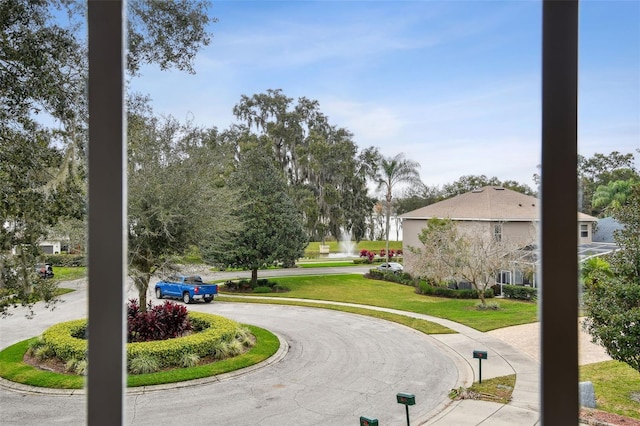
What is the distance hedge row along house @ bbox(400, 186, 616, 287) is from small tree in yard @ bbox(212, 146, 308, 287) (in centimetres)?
209

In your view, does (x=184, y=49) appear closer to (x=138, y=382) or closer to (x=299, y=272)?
(x=138, y=382)

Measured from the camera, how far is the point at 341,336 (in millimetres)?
5656

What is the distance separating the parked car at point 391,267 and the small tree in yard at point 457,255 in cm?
26

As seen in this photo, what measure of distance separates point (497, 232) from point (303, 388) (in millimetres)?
2917

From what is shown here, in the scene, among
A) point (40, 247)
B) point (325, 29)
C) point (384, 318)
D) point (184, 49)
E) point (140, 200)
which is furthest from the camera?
point (384, 318)

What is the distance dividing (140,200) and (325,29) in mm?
2883

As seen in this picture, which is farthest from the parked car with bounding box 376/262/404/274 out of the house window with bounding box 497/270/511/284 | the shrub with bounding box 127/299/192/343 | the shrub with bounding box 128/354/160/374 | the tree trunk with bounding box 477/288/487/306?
the shrub with bounding box 128/354/160/374

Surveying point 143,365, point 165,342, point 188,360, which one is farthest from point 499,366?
point 143,365

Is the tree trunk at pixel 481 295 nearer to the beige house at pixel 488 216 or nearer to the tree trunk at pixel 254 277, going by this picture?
the beige house at pixel 488 216

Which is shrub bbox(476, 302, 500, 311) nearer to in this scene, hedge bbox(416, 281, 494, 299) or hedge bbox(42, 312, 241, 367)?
hedge bbox(416, 281, 494, 299)

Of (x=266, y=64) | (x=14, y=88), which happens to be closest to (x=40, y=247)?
(x=14, y=88)

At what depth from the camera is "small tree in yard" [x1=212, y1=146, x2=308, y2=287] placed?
22.7ft

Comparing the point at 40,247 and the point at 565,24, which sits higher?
the point at 565,24

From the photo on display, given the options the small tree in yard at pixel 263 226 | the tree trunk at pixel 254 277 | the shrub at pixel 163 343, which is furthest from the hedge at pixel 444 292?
the tree trunk at pixel 254 277
